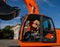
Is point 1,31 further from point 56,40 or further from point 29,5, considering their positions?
point 56,40

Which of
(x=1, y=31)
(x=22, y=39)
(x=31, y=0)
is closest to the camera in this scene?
(x=22, y=39)

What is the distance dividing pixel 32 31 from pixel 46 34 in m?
0.46

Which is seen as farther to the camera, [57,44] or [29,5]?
[29,5]

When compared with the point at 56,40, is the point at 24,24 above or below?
above

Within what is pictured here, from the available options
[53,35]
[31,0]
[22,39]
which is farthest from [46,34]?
[31,0]

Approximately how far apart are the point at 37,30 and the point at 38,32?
8 cm

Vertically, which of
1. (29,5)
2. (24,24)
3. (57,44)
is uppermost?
(29,5)

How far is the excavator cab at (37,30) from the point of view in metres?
8.41

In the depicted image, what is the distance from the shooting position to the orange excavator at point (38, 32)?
27.4 feet

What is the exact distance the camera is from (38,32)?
8.50m

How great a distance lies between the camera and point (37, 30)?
336 inches

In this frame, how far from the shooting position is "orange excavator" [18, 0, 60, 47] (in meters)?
8.36

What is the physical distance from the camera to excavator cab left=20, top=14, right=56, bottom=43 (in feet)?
27.6

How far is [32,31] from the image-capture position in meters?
8.59
